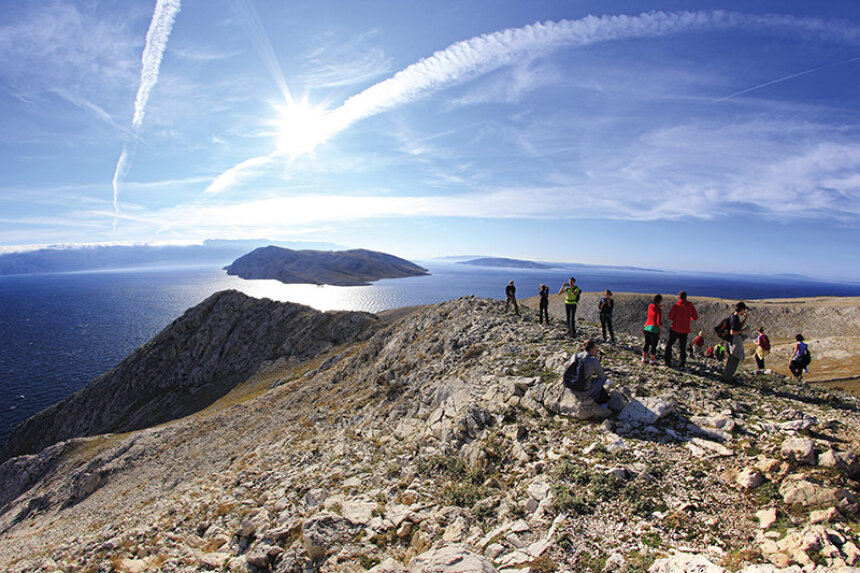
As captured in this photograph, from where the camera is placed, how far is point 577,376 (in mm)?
11492

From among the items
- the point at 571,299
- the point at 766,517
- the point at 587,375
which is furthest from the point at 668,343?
the point at 766,517

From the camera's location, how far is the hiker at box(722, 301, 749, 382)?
1370 cm

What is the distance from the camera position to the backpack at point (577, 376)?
37.5 ft

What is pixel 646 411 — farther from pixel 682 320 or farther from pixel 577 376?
pixel 682 320

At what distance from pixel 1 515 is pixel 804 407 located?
62.9m

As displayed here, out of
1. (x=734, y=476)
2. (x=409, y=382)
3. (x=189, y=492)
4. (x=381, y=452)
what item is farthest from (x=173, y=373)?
(x=734, y=476)

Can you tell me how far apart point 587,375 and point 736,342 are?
24.8 ft

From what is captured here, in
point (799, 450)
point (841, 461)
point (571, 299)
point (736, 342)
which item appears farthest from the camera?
point (571, 299)

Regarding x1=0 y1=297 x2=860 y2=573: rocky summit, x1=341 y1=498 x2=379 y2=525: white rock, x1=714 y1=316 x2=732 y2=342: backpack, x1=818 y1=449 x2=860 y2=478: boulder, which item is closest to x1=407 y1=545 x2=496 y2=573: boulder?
x1=0 y1=297 x2=860 y2=573: rocky summit

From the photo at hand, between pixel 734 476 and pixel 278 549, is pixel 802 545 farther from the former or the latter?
pixel 278 549

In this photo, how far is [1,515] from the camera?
1400 inches

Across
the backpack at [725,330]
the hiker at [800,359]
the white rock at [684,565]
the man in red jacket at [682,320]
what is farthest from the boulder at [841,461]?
the hiker at [800,359]

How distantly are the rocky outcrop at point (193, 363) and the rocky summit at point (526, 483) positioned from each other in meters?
39.8

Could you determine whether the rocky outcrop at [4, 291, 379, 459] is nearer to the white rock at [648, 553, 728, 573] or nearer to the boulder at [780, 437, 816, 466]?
the boulder at [780, 437, 816, 466]
